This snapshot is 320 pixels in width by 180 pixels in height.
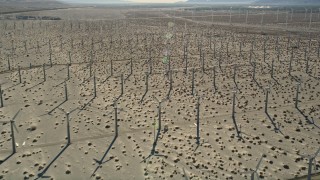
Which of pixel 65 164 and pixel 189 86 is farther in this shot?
pixel 189 86

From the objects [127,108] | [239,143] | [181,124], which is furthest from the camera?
[127,108]

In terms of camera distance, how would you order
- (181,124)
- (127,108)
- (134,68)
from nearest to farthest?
1. (181,124)
2. (127,108)
3. (134,68)

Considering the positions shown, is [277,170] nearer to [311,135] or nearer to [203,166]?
[203,166]

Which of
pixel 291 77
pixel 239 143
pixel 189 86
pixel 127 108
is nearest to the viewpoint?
pixel 239 143

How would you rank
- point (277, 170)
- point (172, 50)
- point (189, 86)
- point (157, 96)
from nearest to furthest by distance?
point (277, 170) → point (157, 96) → point (189, 86) → point (172, 50)

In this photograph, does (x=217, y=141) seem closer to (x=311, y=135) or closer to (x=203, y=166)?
(x=203, y=166)

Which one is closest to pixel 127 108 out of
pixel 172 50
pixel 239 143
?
pixel 239 143

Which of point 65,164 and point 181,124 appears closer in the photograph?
point 65,164

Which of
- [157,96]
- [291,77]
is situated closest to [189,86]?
[157,96]
